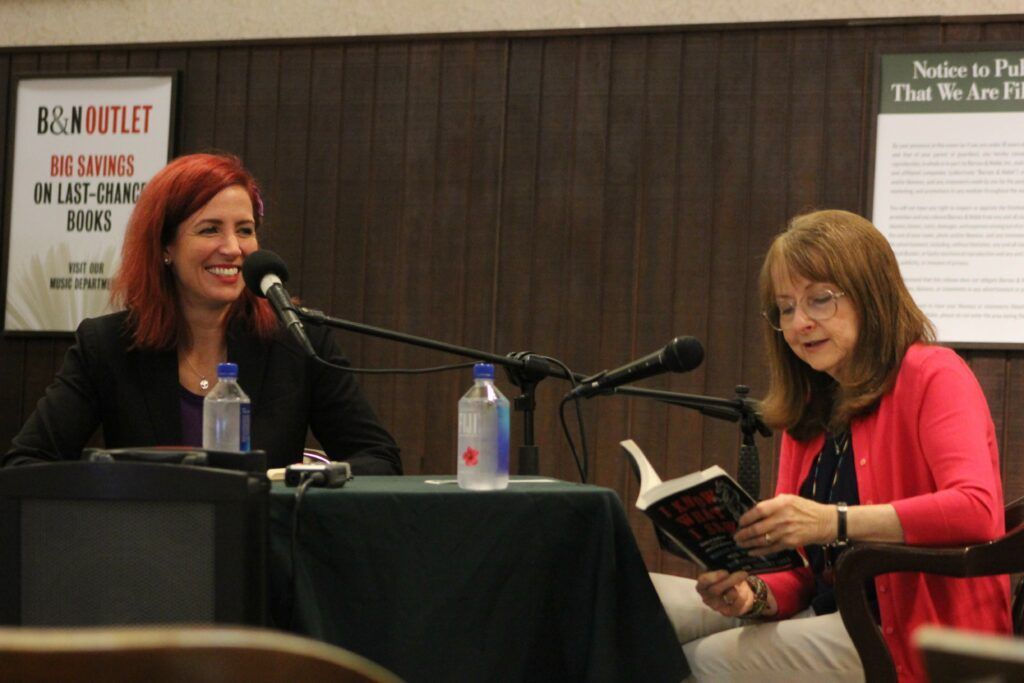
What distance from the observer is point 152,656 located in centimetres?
84

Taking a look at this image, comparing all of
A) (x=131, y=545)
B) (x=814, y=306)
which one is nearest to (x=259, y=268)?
(x=131, y=545)

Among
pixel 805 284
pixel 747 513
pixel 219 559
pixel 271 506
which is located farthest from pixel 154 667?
pixel 805 284

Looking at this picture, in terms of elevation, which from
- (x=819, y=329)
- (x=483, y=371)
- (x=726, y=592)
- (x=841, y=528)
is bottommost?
(x=726, y=592)

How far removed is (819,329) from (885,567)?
1.69 ft

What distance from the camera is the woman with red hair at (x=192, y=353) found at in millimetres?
2959

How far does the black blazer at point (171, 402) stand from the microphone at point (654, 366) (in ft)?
2.29

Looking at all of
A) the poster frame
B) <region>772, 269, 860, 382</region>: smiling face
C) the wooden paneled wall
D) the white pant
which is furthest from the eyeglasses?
the poster frame

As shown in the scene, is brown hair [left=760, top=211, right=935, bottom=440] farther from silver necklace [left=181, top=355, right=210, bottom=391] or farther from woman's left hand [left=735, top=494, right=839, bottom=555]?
silver necklace [left=181, top=355, right=210, bottom=391]

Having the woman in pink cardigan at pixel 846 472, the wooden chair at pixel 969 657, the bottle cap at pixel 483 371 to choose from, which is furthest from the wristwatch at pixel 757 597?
the wooden chair at pixel 969 657

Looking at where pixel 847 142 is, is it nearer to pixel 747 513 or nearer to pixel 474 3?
pixel 474 3

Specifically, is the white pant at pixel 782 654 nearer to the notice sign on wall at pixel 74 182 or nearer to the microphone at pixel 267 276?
the microphone at pixel 267 276

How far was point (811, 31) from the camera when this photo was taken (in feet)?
15.1

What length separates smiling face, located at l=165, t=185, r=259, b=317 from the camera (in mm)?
3082

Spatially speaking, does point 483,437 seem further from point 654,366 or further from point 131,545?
point 131,545
